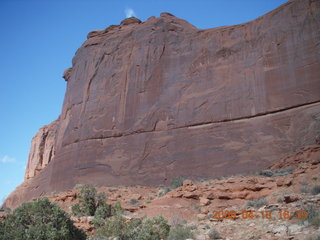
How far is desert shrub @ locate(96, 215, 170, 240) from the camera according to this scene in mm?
8973

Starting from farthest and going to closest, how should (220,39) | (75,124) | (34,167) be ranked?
(34,167) < (75,124) < (220,39)

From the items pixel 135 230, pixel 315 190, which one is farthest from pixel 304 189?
pixel 135 230

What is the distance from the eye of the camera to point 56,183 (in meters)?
26.5

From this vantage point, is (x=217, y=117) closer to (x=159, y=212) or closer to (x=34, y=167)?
(x=159, y=212)

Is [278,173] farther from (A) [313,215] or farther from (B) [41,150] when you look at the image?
Result: (B) [41,150]

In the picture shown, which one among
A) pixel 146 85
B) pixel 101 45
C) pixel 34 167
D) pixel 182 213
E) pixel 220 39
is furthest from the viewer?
pixel 34 167

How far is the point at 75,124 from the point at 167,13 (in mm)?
11650

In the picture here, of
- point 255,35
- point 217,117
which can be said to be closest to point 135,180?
point 217,117

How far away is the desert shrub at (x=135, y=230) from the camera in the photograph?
29.4ft

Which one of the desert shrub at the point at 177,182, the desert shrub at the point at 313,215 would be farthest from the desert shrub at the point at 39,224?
the desert shrub at the point at 177,182

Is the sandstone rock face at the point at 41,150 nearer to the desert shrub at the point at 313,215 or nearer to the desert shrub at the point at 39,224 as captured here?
the desert shrub at the point at 39,224

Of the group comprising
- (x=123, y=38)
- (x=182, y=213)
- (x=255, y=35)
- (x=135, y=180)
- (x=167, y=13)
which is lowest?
(x=182, y=213)
